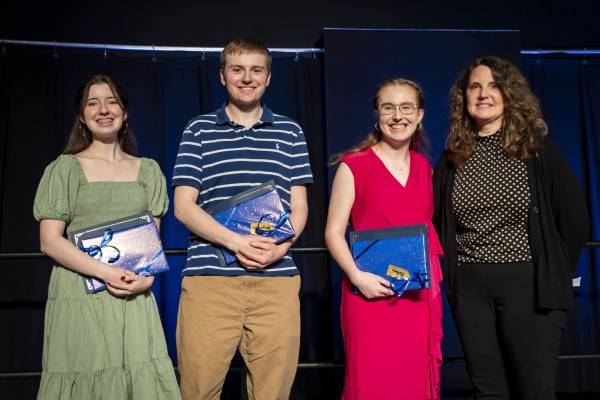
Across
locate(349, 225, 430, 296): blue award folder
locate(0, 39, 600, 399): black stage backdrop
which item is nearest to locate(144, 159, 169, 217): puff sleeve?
locate(349, 225, 430, 296): blue award folder

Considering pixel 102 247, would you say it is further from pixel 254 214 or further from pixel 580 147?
pixel 580 147

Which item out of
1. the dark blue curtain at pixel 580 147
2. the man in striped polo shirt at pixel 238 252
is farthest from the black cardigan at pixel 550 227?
the dark blue curtain at pixel 580 147

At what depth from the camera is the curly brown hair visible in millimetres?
2189

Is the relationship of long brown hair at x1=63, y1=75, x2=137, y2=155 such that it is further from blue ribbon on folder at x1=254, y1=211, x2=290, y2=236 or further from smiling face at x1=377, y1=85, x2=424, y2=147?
smiling face at x1=377, y1=85, x2=424, y2=147

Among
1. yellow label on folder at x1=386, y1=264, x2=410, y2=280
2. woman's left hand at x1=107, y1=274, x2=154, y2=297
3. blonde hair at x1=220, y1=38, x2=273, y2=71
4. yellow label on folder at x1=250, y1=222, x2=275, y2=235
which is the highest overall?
blonde hair at x1=220, y1=38, x2=273, y2=71

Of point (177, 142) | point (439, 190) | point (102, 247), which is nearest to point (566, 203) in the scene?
point (439, 190)

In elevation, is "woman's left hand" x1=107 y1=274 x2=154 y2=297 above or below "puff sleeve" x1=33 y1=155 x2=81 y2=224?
below

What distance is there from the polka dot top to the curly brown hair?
1.7 inches

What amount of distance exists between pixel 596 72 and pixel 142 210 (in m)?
3.24

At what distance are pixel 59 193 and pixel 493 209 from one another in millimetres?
1369

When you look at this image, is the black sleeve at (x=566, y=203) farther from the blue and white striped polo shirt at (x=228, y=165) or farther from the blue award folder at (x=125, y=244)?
the blue award folder at (x=125, y=244)

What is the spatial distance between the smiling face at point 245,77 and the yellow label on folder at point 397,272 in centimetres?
68

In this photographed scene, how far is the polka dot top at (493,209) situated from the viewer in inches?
83.4

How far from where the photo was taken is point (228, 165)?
6.88ft
